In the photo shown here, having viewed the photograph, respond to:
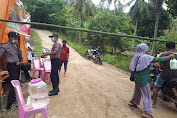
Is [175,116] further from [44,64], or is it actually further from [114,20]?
[114,20]

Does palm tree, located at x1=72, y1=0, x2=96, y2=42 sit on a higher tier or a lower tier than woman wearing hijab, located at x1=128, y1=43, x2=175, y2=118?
higher

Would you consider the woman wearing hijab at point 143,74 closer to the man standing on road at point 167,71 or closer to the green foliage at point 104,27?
the man standing on road at point 167,71

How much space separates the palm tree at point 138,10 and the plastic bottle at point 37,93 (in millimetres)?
21552

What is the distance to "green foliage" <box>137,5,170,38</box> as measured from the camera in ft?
71.9

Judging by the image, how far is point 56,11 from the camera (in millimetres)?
33906

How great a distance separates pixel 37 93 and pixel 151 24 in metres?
23.5

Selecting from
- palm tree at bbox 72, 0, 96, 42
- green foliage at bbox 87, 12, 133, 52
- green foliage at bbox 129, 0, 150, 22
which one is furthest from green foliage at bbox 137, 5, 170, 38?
green foliage at bbox 87, 12, 133, 52

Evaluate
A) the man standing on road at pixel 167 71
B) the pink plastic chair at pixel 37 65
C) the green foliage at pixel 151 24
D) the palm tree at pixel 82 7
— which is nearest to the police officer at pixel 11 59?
the pink plastic chair at pixel 37 65

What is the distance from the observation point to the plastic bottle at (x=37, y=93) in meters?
2.80

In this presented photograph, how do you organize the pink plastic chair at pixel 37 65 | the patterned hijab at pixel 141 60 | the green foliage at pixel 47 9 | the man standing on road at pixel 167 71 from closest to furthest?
1. the patterned hijab at pixel 141 60
2. the man standing on road at pixel 167 71
3. the pink plastic chair at pixel 37 65
4. the green foliage at pixel 47 9

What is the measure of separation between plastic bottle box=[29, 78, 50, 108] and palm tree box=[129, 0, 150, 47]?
70.7ft

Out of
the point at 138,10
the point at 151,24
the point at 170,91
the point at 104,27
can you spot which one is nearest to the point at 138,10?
the point at 138,10

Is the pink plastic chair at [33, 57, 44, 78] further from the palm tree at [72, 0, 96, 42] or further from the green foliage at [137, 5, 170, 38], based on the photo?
the green foliage at [137, 5, 170, 38]

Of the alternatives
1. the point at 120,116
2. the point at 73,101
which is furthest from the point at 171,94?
the point at 73,101
